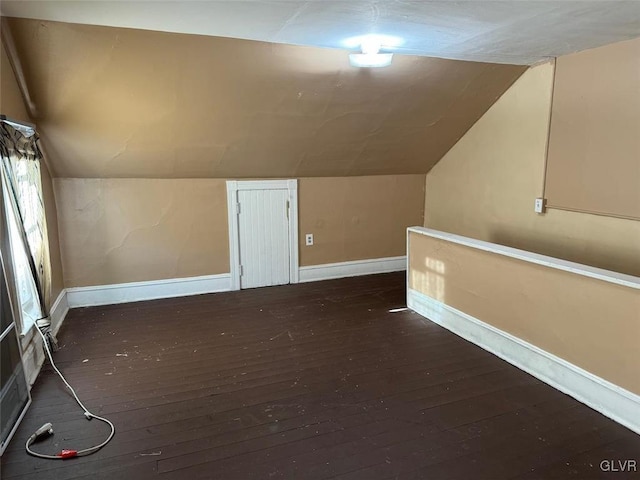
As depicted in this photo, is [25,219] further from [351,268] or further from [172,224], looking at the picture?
[351,268]

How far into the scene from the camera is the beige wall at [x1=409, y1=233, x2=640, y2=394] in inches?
86.0

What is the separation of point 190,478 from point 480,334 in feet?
7.08

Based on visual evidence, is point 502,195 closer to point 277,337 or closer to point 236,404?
point 277,337

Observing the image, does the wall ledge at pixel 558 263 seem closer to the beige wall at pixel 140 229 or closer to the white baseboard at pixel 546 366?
the white baseboard at pixel 546 366

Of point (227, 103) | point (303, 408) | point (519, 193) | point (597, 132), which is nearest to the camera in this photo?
point (303, 408)

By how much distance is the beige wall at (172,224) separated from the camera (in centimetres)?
384

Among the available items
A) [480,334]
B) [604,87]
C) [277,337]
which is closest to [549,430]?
[480,334]

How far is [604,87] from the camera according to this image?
2.91 metres

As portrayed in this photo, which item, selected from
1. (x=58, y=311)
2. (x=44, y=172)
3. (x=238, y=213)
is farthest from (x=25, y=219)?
(x=238, y=213)

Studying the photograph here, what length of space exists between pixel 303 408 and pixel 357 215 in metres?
2.85

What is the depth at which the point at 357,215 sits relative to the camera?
4.87 meters

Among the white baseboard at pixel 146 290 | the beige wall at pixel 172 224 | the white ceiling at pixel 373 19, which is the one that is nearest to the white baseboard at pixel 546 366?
the beige wall at pixel 172 224

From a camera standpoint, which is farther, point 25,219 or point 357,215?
point 357,215

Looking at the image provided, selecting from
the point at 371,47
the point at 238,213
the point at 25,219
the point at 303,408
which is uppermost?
the point at 371,47
